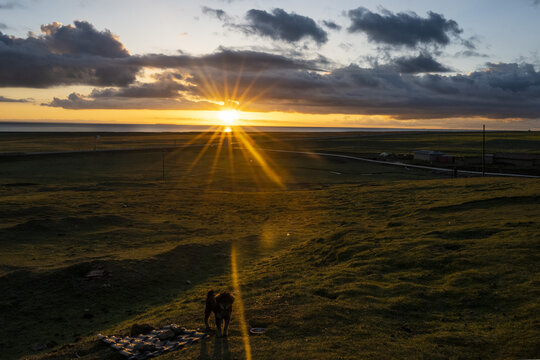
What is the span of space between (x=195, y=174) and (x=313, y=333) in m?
78.9

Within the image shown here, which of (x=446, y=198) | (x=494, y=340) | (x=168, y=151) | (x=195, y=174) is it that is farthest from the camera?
(x=168, y=151)

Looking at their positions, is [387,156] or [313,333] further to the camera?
[387,156]

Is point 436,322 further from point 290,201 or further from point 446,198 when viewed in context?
point 290,201

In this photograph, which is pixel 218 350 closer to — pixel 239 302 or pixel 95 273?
pixel 239 302

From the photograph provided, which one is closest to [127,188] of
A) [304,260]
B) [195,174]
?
[195,174]

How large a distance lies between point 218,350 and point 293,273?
11.2 meters

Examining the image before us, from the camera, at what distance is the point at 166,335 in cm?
1433

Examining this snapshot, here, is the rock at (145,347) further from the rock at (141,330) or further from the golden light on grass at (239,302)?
the golden light on grass at (239,302)

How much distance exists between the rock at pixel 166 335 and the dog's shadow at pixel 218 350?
4.75 feet

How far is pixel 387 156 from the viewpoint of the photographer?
124 m

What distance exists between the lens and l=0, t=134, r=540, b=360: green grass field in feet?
45.9

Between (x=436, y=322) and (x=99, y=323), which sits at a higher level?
(x=436, y=322)

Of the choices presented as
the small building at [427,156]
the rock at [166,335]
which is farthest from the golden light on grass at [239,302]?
the small building at [427,156]

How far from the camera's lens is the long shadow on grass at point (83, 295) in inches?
715
